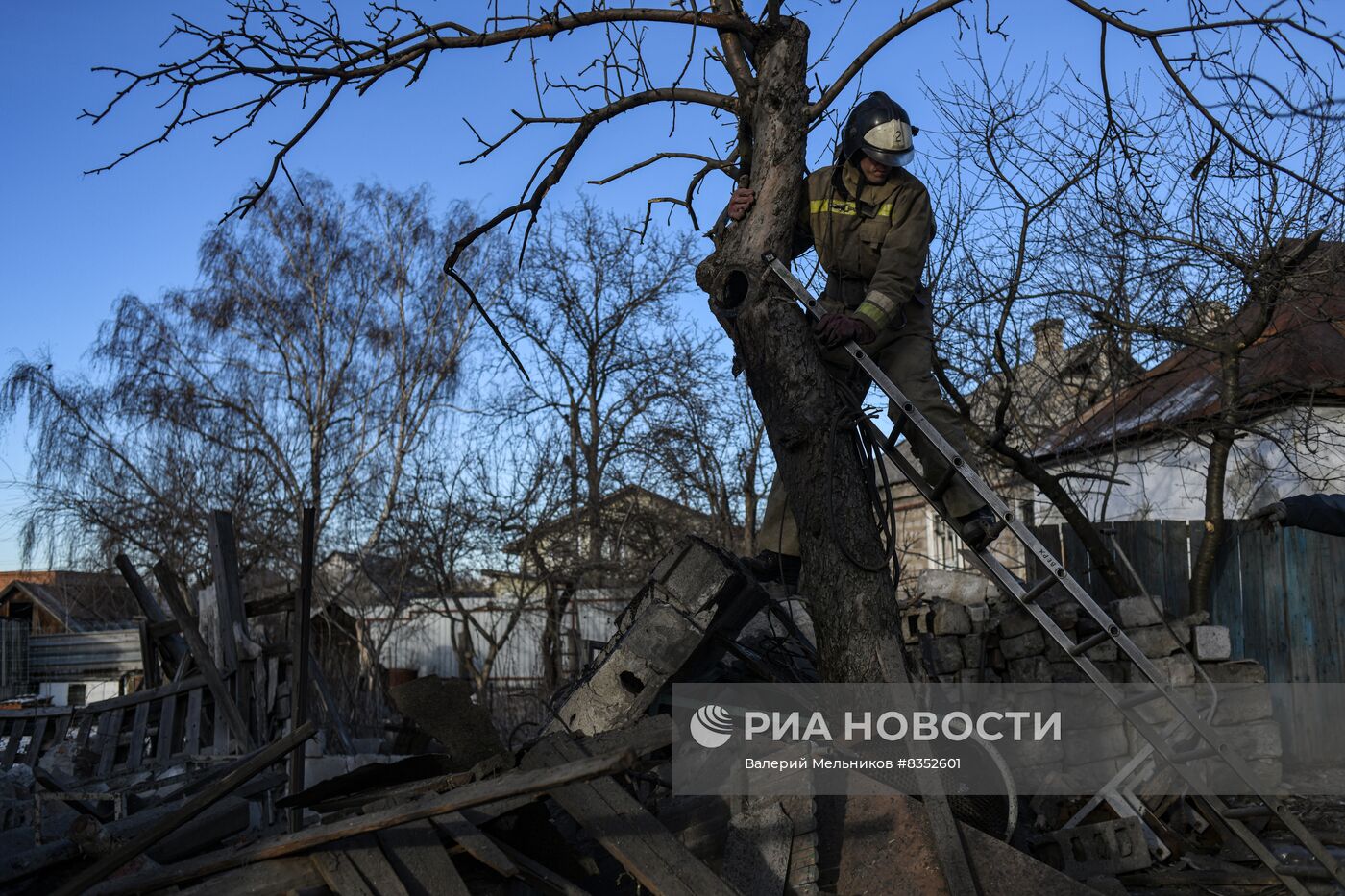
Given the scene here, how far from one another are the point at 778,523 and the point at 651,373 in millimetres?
17006

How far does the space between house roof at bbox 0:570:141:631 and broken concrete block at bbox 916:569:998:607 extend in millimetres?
24316

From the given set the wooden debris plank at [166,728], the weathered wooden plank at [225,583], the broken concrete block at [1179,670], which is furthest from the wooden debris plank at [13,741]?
the broken concrete block at [1179,670]

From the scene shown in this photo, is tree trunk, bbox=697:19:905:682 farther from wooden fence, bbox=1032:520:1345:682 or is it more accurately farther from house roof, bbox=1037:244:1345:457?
wooden fence, bbox=1032:520:1345:682

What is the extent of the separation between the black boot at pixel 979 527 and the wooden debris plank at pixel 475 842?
7.82 feet

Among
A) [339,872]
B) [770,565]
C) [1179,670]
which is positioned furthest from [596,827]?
[1179,670]

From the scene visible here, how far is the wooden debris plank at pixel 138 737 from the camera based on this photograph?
396 inches

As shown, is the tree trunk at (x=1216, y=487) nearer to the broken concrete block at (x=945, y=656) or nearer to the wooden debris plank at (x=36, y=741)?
the broken concrete block at (x=945, y=656)

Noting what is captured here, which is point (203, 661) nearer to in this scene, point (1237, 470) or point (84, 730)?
point (84, 730)

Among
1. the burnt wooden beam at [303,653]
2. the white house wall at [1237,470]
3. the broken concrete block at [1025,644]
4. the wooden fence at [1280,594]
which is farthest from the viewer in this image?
the white house wall at [1237,470]

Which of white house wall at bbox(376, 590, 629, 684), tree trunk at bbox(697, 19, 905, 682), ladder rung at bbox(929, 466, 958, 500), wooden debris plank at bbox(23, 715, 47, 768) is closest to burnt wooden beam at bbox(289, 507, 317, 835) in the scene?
tree trunk at bbox(697, 19, 905, 682)

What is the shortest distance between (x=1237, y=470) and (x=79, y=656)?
818 inches

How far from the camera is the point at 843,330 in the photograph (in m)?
4.91

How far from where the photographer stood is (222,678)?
10.6 m

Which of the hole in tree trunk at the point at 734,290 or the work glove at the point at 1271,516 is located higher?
the hole in tree trunk at the point at 734,290
